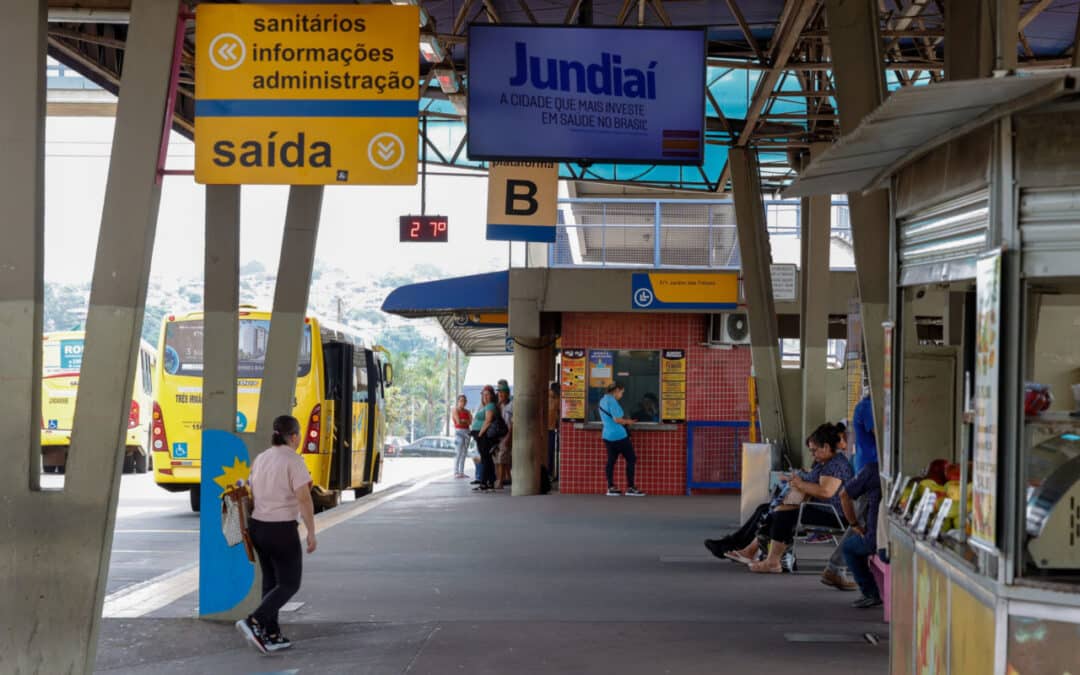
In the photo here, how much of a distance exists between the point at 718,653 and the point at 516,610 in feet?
7.36

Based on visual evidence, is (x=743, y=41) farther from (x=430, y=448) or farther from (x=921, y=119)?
(x=430, y=448)

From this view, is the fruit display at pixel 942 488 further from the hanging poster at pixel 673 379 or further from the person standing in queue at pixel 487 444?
the person standing in queue at pixel 487 444

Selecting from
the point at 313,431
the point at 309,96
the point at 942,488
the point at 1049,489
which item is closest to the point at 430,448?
the point at 313,431

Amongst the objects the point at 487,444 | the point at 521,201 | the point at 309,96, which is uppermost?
the point at 521,201

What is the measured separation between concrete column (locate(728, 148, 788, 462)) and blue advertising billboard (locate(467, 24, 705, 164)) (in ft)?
29.7

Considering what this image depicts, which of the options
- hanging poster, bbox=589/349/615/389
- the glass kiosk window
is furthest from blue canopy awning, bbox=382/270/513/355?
the glass kiosk window

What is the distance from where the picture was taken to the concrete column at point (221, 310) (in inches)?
406

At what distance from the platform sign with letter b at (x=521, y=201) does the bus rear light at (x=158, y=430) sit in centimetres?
626

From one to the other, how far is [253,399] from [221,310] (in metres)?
10.3

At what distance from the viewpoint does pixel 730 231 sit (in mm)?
23453

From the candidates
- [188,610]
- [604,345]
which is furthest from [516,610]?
[604,345]

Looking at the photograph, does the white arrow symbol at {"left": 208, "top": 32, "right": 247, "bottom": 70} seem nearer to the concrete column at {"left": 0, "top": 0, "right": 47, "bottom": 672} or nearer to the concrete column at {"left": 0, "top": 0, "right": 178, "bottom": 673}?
the concrete column at {"left": 0, "top": 0, "right": 178, "bottom": 673}

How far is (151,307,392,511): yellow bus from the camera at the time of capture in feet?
65.7

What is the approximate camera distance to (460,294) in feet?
75.2
